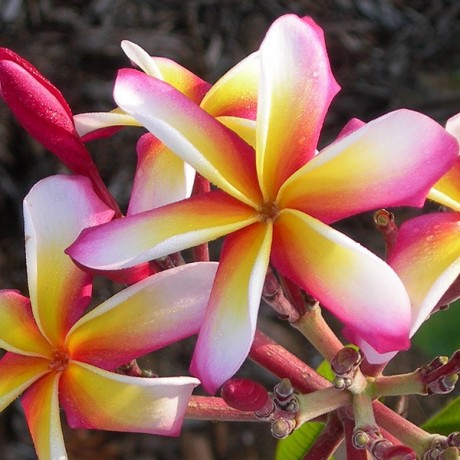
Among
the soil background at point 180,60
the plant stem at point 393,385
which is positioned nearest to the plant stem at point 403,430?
the plant stem at point 393,385

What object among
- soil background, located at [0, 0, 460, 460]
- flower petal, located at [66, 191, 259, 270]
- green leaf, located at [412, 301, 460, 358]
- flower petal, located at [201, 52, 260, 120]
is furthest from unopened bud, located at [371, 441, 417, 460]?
soil background, located at [0, 0, 460, 460]

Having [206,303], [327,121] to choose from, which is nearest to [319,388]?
[206,303]

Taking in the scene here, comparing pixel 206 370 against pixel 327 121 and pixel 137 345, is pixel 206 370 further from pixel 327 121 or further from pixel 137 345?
pixel 327 121

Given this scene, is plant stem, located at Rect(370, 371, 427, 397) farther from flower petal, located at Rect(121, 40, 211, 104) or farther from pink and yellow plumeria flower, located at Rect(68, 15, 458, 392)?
flower petal, located at Rect(121, 40, 211, 104)

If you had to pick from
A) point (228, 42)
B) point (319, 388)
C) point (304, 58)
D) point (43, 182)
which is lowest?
point (228, 42)

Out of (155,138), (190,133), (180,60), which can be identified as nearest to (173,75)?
(155,138)

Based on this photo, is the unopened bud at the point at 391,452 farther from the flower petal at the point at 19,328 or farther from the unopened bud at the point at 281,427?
the flower petal at the point at 19,328
